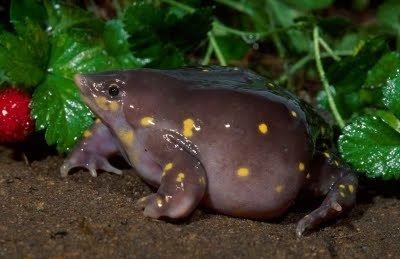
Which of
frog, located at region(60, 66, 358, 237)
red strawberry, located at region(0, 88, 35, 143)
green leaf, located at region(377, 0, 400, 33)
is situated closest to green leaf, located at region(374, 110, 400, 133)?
frog, located at region(60, 66, 358, 237)

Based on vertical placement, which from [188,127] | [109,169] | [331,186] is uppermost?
[188,127]

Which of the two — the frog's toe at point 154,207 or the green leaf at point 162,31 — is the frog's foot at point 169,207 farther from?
the green leaf at point 162,31

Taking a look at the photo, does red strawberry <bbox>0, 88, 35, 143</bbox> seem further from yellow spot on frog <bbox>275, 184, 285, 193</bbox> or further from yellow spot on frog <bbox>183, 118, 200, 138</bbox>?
yellow spot on frog <bbox>275, 184, 285, 193</bbox>

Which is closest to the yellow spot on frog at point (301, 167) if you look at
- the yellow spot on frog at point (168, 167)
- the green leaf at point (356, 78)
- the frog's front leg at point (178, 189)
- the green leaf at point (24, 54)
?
the frog's front leg at point (178, 189)

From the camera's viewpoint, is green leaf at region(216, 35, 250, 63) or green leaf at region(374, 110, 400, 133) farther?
green leaf at region(216, 35, 250, 63)

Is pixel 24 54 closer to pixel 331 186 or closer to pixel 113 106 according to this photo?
pixel 113 106

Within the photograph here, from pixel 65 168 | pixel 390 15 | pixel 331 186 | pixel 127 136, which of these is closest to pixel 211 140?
pixel 127 136

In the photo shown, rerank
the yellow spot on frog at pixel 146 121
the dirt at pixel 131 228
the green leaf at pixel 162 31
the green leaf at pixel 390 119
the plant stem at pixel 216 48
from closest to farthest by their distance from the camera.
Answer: the dirt at pixel 131 228 < the yellow spot on frog at pixel 146 121 < the green leaf at pixel 390 119 < the green leaf at pixel 162 31 < the plant stem at pixel 216 48
